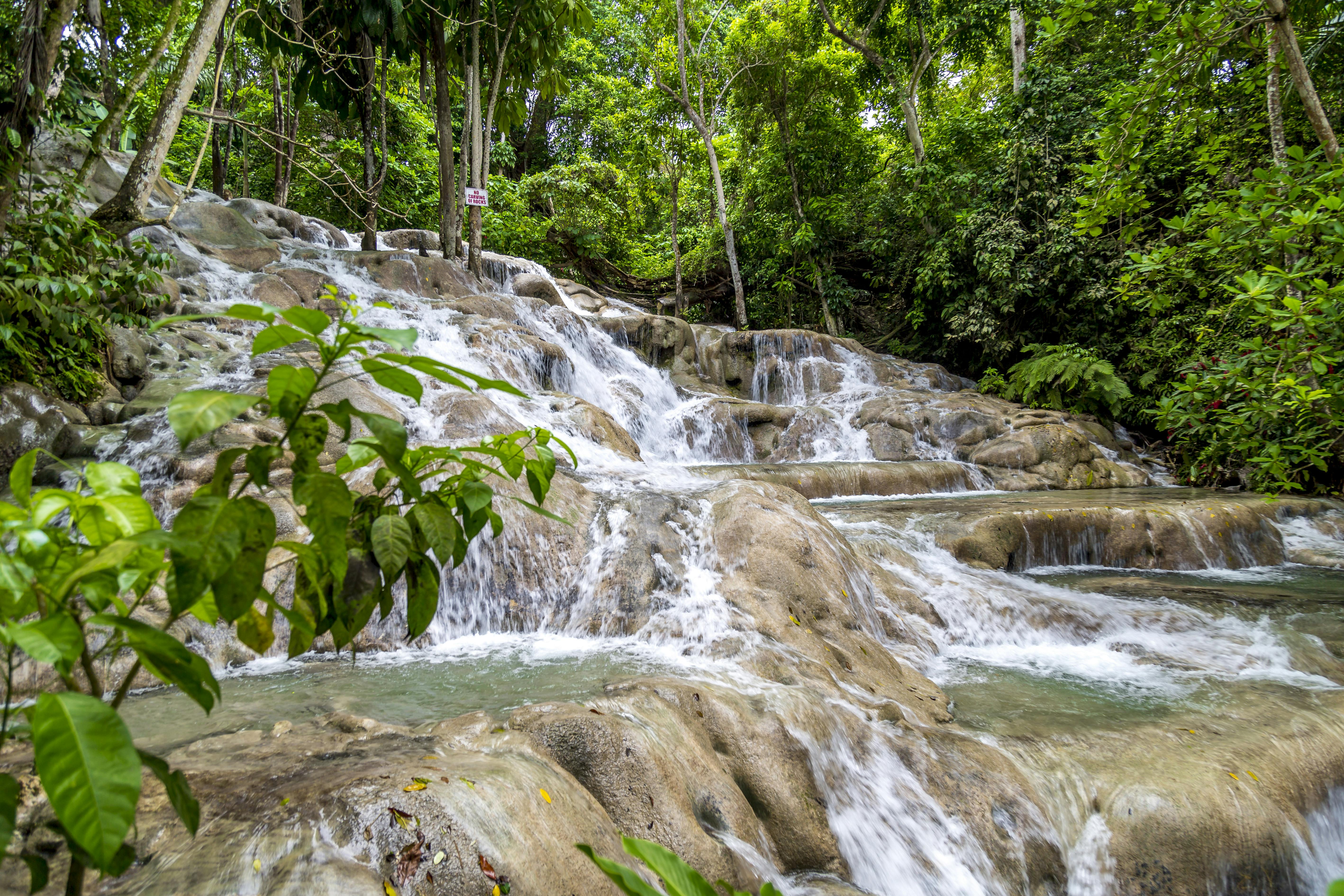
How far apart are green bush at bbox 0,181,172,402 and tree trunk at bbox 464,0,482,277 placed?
627 cm

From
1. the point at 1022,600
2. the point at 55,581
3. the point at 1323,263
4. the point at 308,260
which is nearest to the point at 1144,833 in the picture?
the point at 1022,600

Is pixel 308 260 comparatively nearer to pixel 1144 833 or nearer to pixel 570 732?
pixel 570 732

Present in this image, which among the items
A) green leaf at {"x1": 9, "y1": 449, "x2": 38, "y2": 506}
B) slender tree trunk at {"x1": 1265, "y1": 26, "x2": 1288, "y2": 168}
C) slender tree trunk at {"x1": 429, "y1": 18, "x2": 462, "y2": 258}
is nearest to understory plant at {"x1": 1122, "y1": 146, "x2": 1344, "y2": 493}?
slender tree trunk at {"x1": 1265, "y1": 26, "x2": 1288, "y2": 168}

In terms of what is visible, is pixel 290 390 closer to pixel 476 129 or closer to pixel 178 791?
pixel 178 791

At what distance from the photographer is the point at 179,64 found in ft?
14.3

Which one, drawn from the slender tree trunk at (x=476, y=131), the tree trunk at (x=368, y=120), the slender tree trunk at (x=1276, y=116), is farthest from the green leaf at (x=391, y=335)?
the slender tree trunk at (x=476, y=131)

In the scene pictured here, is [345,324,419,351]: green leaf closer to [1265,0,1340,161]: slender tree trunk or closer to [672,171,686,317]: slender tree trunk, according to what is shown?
[1265,0,1340,161]: slender tree trunk

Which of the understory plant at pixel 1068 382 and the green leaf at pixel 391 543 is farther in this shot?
the understory plant at pixel 1068 382

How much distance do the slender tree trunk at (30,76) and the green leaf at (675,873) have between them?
474 cm

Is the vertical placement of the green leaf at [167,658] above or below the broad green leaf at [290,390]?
below

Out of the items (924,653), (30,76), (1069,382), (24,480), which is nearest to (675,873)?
(24,480)

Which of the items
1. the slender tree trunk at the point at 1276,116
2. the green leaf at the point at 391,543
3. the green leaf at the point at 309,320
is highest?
Result: the slender tree trunk at the point at 1276,116

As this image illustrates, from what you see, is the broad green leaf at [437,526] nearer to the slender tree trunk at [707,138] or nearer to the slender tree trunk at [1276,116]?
the slender tree trunk at [1276,116]

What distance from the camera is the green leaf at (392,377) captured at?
0.80 metres
